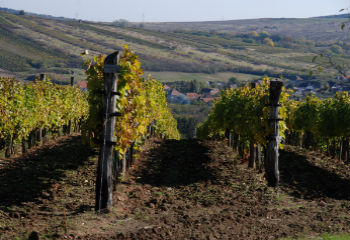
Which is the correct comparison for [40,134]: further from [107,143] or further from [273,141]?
[273,141]

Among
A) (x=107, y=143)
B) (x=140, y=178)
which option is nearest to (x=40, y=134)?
(x=140, y=178)

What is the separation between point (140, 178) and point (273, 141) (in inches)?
191

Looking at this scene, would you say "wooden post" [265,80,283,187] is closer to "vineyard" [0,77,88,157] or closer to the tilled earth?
the tilled earth

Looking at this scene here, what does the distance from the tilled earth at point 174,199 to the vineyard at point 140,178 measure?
34 mm

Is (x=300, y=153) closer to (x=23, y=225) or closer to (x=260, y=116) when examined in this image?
(x=260, y=116)

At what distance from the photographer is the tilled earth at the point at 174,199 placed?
9430mm

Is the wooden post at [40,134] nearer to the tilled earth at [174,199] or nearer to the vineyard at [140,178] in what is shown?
the vineyard at [140,178]

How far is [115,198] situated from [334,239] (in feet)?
18.8

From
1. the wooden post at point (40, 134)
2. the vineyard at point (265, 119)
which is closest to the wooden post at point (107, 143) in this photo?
the vineyard at point (265, 119)

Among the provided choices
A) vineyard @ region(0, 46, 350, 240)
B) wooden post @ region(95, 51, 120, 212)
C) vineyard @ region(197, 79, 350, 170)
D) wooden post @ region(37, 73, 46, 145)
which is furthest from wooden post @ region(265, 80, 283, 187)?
wooden post @ region(37, 73, 46, 145)

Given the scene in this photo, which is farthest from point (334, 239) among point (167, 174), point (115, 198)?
point (167, 174)

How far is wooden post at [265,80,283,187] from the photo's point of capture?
48.5 ft

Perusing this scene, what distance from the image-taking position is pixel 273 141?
14.9 m

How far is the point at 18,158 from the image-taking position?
17.7 metres
